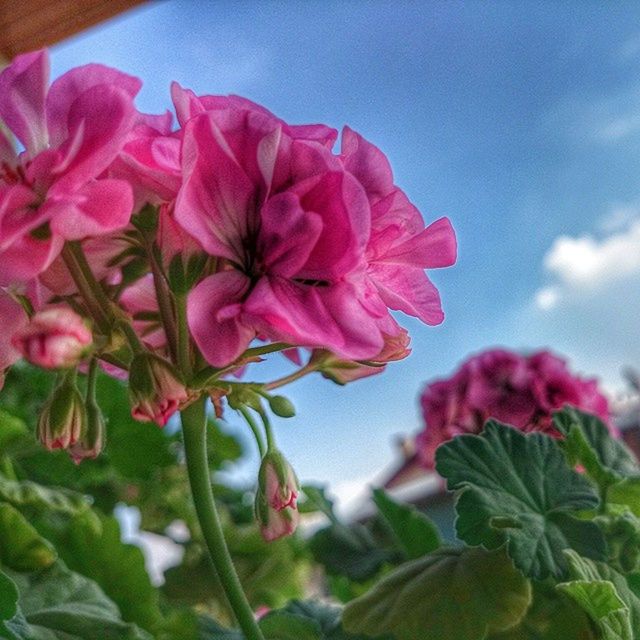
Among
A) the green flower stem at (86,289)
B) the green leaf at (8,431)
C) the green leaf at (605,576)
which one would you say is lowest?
the green leaf at (605,576)

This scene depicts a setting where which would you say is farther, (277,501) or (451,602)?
(451,602)

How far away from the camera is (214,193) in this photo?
1.09 ft

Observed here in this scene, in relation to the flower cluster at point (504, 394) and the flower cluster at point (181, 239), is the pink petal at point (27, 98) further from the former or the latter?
the flower cluster at point (504, 394)

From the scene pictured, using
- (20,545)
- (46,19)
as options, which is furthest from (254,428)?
(46,19)

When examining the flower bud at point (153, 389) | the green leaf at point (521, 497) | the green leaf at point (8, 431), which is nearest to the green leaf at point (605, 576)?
the green leaf at point (521, 497)

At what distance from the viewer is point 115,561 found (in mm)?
708

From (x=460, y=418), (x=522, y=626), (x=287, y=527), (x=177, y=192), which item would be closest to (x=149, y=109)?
(x=177, y=192)

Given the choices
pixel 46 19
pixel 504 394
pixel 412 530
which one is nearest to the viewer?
pixel 412 530

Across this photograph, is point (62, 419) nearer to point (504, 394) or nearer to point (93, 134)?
point (93, 134)

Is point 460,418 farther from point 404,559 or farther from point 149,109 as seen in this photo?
point 149,109

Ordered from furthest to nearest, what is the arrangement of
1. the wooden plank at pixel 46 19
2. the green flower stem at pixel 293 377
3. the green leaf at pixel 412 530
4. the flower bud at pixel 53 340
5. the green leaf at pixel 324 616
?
the wooden plank at pixel 46 19
the green leaf at pixel 412 530
the green leaf at pixel 324 616
the green flower stem at pixel 293 377
the flower bud at pixel 53 340

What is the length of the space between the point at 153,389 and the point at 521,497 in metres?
0.25

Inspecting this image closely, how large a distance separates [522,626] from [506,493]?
79 mm

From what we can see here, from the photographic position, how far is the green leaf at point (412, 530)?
67 cm
